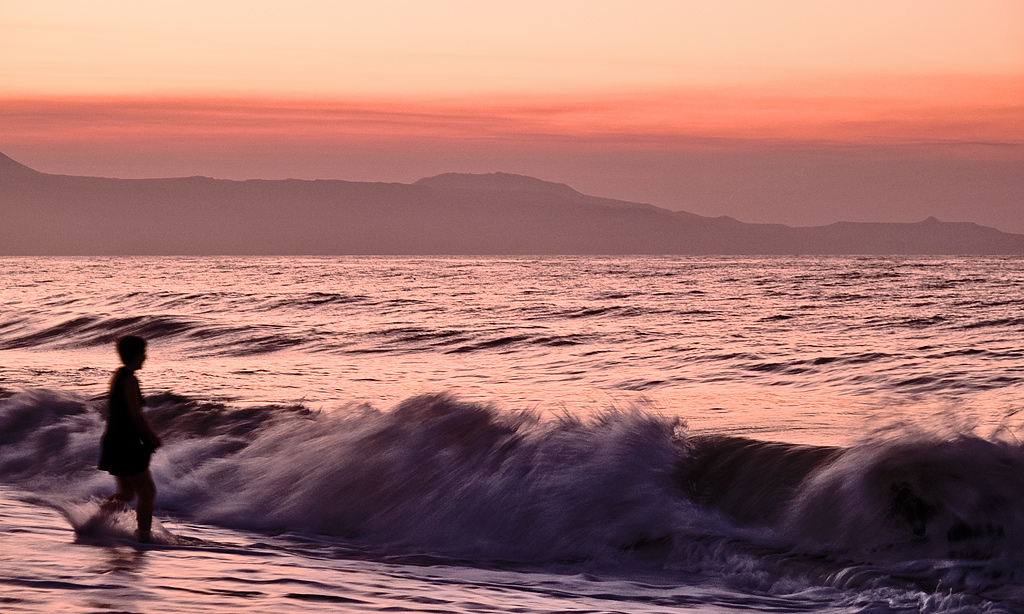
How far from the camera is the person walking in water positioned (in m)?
7.20

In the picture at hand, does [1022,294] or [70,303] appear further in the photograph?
[70,303]

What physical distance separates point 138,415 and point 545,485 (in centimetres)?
324

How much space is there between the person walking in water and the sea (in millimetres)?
291

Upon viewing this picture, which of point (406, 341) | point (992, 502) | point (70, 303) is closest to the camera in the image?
point (992, 502)

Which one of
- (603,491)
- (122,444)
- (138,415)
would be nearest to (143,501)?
(122,444)

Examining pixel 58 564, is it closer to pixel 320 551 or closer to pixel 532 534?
pixel 320 551

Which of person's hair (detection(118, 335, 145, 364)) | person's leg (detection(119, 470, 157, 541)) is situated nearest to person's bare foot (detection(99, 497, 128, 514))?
person's leg (detection(119, 470, 157, 541))

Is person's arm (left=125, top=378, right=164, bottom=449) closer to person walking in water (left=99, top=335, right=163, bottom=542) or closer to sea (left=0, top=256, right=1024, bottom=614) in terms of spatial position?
person walking in water (left=99, top=335, right=163, bottom=542)

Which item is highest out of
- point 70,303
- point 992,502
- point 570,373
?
point 992,502

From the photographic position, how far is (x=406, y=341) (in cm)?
2073

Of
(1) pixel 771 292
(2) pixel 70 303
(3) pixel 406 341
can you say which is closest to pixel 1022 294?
(1) pixel 771 292

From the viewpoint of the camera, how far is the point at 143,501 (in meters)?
7.18

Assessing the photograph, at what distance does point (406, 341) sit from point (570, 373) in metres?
5.79

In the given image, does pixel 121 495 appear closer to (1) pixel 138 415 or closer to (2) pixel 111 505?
(2) pixel 111 505
